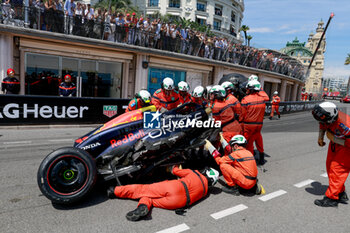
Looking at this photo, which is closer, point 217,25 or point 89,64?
point 89,64

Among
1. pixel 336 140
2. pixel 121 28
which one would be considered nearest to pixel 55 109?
pixel 121 28

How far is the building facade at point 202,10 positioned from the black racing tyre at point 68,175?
45710 mm

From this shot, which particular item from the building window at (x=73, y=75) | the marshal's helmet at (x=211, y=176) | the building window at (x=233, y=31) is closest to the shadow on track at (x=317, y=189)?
the marshal's helmet at (x=211, y=176)

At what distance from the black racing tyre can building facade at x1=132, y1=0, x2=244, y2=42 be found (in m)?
45.7

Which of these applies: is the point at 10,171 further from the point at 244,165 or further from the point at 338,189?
the point at 338,189

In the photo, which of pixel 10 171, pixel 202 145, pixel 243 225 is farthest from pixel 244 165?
pixel 10 171

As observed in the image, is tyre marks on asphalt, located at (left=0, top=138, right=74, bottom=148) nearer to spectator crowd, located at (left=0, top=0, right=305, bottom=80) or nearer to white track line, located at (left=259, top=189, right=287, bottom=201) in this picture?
white track line, located at (left=259, top=189, right=287, bottom=201)

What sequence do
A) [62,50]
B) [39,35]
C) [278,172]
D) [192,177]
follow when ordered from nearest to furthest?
[192,177] → [278,172] → [39,35] → [62,50]

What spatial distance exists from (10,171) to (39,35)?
9298 mm

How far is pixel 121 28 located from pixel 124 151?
1196 centimetres

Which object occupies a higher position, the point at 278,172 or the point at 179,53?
the point at 179,53

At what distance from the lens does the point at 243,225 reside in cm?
329

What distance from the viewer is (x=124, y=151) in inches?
152

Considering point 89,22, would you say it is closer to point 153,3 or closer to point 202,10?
point 153,3
